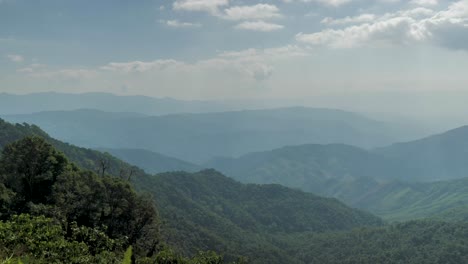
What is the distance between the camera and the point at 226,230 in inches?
7106

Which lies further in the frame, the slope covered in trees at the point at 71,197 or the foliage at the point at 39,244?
the slope covered in trees at the point at 71,197

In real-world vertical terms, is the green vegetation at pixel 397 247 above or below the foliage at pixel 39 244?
below

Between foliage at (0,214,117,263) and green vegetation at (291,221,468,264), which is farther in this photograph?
green vegetation at (291,221,468,264)

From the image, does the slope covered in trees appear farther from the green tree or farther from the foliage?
the foliage

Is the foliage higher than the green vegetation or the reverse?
higher

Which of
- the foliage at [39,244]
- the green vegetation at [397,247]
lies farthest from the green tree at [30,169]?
the green vegetation at [397,247]

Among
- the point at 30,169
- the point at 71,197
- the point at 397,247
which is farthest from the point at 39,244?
the point at 397,247

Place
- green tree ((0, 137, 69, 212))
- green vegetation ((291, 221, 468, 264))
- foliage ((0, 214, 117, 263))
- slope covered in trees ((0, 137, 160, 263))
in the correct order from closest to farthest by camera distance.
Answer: foliage ((0, 214, 117, 263))
slope covered in trees ((0, 137, 160, 263))
green tree ((0, 137, 69, 212))
green vegetation ((291, 221, 468, 264))

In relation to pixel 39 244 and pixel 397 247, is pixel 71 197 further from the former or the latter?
pixel 397 247

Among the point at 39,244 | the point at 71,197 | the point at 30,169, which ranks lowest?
the point at 71,197

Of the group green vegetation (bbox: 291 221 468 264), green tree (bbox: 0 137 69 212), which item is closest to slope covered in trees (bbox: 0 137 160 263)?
green tree (bbox: 0 137 69 212)

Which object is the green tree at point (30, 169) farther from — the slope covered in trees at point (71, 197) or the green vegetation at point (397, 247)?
the green vegetation at point (397, 247)

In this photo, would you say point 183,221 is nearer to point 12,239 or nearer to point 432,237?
point 432,237

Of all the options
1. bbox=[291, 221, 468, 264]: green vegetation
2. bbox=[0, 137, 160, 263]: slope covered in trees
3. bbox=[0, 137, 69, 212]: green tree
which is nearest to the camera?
bbox=[0, 137, 160, 263]: slope covered in trees
